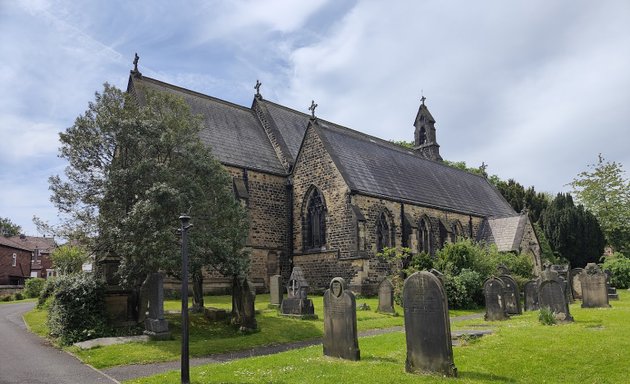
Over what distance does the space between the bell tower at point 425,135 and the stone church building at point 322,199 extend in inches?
485

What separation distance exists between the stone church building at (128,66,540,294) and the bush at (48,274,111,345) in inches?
399

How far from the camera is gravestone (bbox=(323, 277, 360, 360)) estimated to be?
985 centimetres

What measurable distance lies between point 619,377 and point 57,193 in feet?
50.0

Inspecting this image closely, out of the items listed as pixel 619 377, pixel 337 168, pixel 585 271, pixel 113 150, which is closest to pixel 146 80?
pixel 337 168

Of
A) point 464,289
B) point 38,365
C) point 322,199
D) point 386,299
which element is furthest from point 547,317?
point 322,199

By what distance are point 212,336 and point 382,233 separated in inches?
602

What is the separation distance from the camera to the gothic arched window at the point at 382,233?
27312 mm

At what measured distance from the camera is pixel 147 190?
13633 millimetres

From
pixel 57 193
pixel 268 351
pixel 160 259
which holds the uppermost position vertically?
pixel 57 193

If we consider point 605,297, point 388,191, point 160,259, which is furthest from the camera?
point 388,191

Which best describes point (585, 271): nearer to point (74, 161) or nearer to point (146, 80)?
point (74, 161)

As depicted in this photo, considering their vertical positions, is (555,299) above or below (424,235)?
below

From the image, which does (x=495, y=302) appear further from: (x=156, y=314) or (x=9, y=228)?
(x=9, y=228)

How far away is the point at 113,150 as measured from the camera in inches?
608
